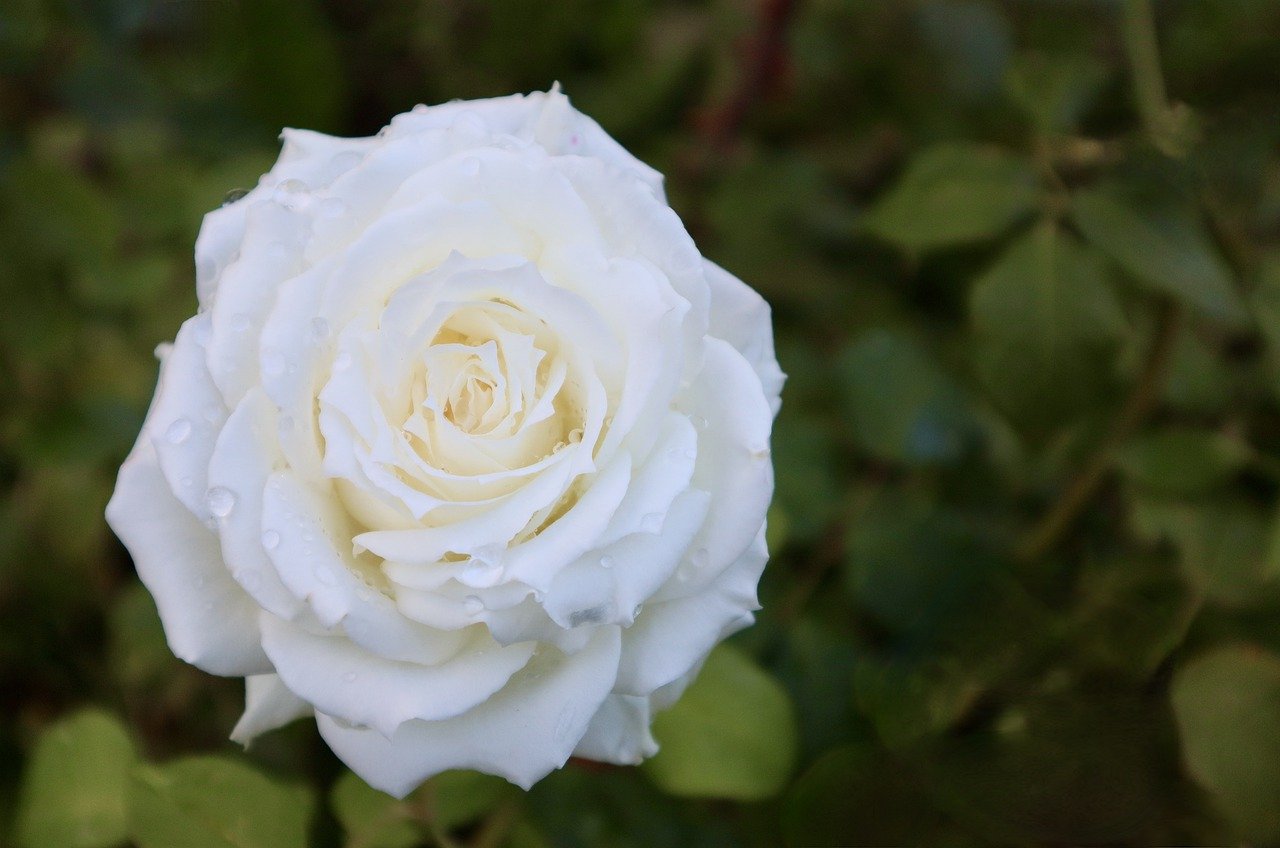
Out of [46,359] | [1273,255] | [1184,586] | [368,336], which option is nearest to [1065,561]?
[1184,586]

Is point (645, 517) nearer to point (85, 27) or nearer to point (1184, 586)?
point (1184, 586)

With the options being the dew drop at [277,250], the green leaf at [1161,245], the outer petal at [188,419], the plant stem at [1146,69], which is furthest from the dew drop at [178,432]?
the plant stem at [1146,69]

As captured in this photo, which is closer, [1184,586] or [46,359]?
[1184,586]

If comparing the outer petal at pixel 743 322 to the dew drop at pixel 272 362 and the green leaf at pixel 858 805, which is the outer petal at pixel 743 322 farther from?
the green leaf at pixel 858 805

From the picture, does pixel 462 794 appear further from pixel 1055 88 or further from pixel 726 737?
pixel 1055 88

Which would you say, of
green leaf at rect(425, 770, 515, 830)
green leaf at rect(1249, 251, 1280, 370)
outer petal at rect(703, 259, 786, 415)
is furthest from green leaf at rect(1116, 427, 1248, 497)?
green leaf at rect(425, 770, 515, 830)

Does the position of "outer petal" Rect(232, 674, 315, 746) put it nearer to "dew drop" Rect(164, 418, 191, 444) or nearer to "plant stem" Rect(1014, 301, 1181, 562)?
"dew drop" Rect(164, 418, 191, 444)
